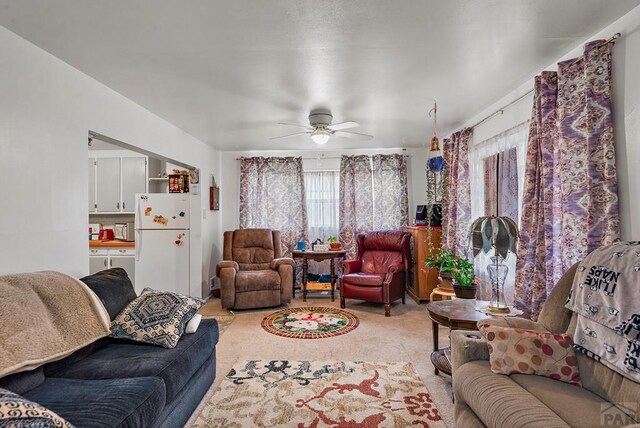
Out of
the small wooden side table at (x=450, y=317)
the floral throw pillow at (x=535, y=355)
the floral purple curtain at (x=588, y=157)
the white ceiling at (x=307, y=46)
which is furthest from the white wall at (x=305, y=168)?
the floral throw pillow at (x=535, y=355)

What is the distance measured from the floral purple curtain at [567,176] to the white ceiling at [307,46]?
271 mm

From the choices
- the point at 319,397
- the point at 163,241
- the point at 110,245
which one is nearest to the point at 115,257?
the point at 110,245

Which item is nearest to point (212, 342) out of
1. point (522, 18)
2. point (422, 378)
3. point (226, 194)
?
point (422, 378)

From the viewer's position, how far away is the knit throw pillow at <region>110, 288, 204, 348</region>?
212cm

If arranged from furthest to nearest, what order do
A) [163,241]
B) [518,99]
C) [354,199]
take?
1. [354,199]
2. [163,241]
3. [518,99]

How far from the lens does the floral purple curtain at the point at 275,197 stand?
5.67 m

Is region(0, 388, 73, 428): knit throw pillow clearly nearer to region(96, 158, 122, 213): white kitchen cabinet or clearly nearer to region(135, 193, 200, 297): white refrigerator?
region(135, 193, 200, 297): white refrigerator

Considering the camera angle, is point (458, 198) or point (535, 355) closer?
point (535, 355)

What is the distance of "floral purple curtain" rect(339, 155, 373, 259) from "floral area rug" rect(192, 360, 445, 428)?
2910 millimetres

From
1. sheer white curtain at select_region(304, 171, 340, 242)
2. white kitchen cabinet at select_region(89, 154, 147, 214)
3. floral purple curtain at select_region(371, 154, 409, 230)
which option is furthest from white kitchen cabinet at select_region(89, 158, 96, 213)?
floral purple curtain at select_region(371, 154, 409, 230)

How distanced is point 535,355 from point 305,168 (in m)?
4.60

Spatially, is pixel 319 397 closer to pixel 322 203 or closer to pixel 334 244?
pixel 334 244

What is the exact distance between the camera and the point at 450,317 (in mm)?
2240

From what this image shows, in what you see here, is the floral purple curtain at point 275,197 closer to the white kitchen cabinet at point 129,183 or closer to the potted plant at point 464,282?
the white kitchen cabinet at point 129,183
